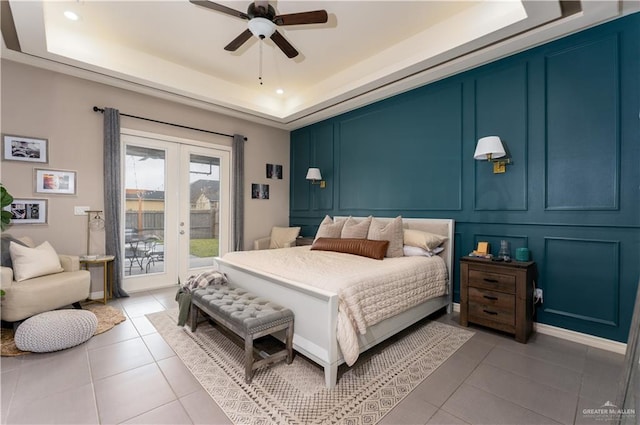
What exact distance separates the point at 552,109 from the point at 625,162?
0.77 m

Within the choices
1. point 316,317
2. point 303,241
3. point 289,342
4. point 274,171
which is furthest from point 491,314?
point 274,171

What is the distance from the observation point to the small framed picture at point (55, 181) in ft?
11.5

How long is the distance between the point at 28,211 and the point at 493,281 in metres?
5.27

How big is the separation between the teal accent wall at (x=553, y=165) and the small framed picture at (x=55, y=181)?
14.3ft

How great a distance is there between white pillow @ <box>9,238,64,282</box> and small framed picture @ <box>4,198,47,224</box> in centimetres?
54

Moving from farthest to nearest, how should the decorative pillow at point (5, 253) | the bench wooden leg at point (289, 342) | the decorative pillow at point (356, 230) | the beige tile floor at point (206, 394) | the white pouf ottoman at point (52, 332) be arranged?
the decorative pillow at point (356, 230)
the decorative pillow at point (5, 253)
the white pouf ottoman at point (52, 332)
the bench wooden leg at point (289, 342)
the beige tile floor at point (206, 394)

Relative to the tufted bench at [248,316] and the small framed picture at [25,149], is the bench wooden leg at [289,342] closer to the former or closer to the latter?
→ the tufted bench at [248,316]

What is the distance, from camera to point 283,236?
5473 millimetres

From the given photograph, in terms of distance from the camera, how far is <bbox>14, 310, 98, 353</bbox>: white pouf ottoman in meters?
2.36

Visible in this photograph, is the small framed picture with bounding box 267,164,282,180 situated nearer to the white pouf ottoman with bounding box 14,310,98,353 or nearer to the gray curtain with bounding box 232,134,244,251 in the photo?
the gray curtain with bounding box 232,134,244,251

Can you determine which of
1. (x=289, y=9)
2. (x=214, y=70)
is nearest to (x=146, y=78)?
(x=214, y=70)

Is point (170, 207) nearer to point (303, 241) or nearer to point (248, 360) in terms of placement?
point (303, 241)

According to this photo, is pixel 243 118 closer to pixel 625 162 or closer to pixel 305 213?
pixel 305 213

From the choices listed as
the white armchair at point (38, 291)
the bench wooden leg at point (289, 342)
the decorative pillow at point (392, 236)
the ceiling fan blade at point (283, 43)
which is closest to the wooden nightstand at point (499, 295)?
the decorative pillow at point (392, 236)
